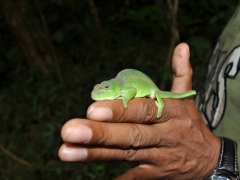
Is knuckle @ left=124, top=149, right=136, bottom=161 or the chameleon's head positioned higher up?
the chameleon's head

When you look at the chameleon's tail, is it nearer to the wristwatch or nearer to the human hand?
the human hand

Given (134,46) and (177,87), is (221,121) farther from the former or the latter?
(134,46)

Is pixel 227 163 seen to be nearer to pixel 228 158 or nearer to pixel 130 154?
pixel 228 158

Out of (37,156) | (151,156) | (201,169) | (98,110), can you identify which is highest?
(98,110)

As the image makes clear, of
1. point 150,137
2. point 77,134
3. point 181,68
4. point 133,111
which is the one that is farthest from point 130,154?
point 181,68

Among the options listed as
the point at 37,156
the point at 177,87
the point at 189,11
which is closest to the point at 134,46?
the point at 189,11

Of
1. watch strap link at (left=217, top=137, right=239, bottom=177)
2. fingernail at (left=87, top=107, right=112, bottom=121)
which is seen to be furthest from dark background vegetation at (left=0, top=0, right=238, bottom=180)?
fingernail at (left=87, top=107, right=112, bottom=121)
